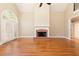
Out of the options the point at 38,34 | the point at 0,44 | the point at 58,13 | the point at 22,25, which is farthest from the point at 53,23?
the point at 0,44

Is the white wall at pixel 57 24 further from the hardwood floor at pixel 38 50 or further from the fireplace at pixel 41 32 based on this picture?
the hardwood floor at pixel 38 50

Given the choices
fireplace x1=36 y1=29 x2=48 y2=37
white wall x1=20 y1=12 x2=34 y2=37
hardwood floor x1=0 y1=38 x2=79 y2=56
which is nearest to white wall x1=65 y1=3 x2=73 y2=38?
fireplace x1=36 y1=29 x2=48 y2=37

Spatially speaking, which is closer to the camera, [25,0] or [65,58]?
[25,0]

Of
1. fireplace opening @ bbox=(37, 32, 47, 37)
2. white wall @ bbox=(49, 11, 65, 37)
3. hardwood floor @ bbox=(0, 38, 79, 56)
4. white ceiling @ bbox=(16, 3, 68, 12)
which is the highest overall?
white ceiling @ bbox=(16, 3, 68, 12)

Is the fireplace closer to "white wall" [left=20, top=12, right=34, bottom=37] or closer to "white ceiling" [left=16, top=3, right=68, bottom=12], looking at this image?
"white wall" [left=20, top=12, right=34, bottom=37]

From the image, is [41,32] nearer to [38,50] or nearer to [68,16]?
[68,16]

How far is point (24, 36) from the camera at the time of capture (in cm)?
750

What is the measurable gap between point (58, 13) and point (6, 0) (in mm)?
7235

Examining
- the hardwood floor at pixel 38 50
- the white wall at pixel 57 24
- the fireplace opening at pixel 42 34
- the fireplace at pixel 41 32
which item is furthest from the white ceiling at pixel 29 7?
the hardwood floor at pixel 38 50

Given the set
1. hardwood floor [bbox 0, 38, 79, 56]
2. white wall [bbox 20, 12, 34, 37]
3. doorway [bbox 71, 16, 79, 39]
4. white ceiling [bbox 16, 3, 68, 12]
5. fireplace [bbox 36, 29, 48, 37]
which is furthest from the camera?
fireplace [bbox 36, 29, 48, 37]

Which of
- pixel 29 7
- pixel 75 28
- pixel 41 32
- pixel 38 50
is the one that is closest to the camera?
pixel 38 50

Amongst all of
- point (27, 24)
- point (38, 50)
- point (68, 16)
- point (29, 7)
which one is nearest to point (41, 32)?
point (27, 24)

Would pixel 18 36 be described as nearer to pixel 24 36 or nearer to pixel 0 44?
pixel 24 36

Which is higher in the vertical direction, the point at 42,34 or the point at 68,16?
the point at 68,16
